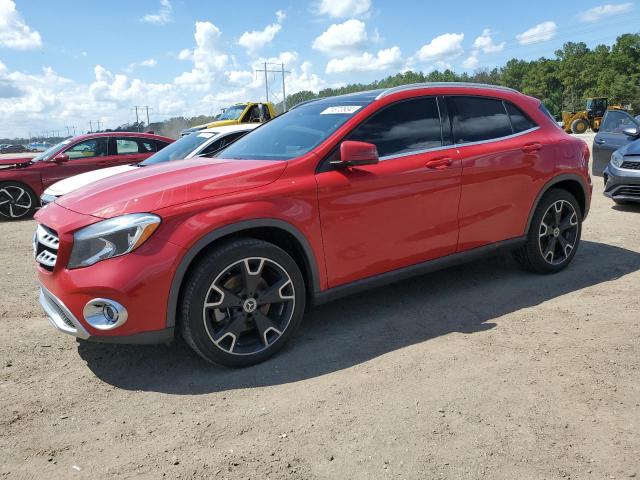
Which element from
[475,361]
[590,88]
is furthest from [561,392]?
[590,88]

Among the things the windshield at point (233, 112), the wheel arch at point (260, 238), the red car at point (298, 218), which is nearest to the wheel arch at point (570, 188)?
the red car at point (298, 218)

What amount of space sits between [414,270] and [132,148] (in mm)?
8454

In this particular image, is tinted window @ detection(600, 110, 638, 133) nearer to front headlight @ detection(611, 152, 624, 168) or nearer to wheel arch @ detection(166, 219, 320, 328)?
front headlight @ detection(611, 152, 624, 168)

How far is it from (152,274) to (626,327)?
10.6 feet

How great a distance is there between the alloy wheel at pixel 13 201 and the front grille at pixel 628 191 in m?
10.4

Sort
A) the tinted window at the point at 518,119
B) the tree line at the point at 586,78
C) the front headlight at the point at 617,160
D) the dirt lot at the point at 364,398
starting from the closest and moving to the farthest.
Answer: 1. the dirt lot at the point at 364,398
2. the tinted window at the point at 518,119
3. the front headlight at the point at 617,160
4. the tree line at the point at 586,78

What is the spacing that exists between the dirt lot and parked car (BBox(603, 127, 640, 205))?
3.90 m

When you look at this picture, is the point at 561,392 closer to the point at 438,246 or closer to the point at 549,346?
the point at 549,346

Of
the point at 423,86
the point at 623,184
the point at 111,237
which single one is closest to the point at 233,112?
the point at 623,184

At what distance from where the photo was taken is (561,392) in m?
2.86

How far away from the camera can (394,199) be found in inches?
147

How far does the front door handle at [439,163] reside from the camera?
394 centimetres

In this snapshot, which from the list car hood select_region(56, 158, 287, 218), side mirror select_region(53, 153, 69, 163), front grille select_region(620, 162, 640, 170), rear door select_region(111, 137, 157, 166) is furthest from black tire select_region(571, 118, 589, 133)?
car hood select_region(56, 158, 287, 218)

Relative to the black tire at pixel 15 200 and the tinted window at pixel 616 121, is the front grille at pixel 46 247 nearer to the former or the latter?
the black tire at pixel 15 200
